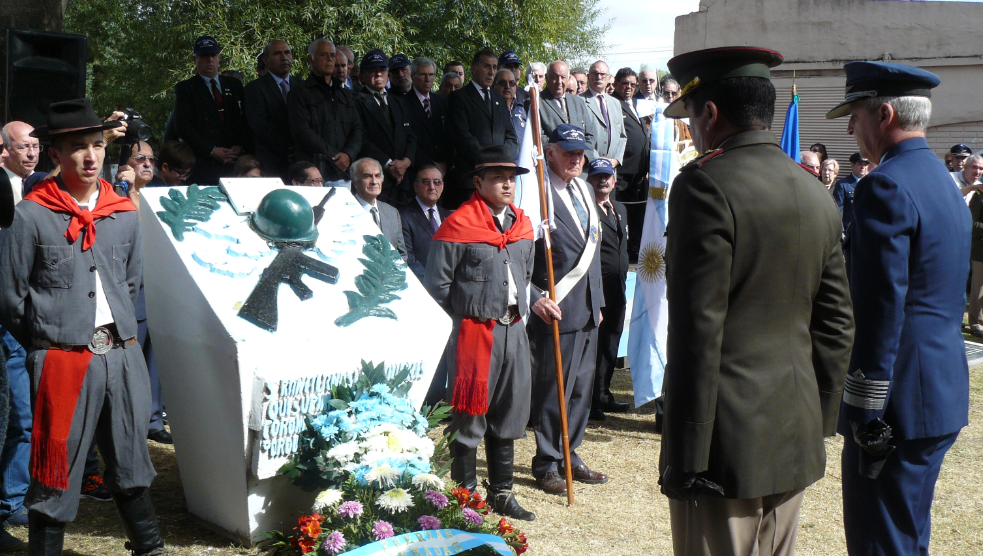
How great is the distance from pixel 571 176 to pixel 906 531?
2854 mm

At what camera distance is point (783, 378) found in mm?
2311

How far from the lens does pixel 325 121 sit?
6.73 meters

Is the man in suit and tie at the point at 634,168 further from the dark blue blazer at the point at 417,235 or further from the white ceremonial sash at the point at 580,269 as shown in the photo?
the white ceremonial sash at the point at 580,269

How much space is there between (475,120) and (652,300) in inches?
95.4

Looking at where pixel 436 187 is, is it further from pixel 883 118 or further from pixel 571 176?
pixel 883 118

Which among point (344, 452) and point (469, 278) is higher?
point (469, 278)

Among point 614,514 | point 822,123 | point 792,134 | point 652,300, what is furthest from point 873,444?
point 822,123

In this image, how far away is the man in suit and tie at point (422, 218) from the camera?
20.5 feet

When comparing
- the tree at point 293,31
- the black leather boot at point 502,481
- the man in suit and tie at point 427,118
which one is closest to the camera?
the black leather boot at point 502,481

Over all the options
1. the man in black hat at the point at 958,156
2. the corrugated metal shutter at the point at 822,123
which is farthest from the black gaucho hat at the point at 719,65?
the corrugated metal shutter at the point at 822,123

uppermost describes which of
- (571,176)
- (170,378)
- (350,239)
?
(571,176)

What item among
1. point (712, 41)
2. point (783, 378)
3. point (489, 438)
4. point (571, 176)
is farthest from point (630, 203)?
point (712, 41)

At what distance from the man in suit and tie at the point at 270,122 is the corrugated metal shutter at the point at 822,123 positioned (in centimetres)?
1347

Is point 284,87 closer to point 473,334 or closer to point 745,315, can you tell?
point 473,334
